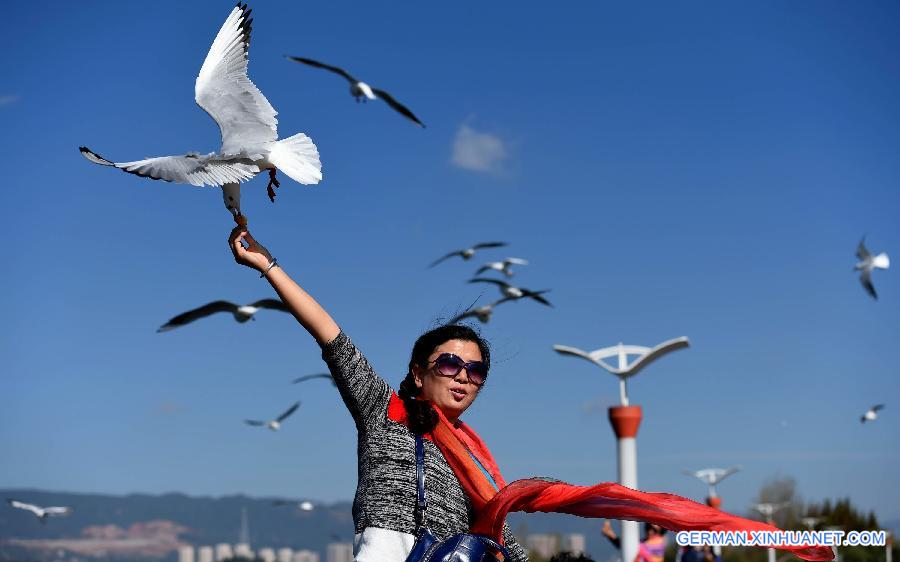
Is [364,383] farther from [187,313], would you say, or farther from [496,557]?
[187,313]

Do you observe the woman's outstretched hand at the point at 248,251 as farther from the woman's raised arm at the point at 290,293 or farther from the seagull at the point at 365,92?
the seagull at the point at 365,92

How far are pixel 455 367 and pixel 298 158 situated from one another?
0.90m

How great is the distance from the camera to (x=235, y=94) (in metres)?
4.43

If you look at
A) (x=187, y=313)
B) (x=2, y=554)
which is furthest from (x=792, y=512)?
(x=2, y=554)

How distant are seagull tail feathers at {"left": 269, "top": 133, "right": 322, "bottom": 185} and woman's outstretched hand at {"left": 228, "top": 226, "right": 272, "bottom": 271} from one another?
414 mm

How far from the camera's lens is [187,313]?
44.7 feet

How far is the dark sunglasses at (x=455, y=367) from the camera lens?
3576mm

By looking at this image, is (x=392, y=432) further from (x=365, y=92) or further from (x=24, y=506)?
(x=24, y=506)

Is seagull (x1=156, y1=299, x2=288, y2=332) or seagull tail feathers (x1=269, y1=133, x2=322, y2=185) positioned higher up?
seagull (x1=156, y1=299, x2=288, y2=332)

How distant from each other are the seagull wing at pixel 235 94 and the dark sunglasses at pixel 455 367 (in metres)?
0.92

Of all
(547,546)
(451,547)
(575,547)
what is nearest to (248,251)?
(451,547)

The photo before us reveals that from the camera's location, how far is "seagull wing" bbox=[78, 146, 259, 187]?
3413 millimetres

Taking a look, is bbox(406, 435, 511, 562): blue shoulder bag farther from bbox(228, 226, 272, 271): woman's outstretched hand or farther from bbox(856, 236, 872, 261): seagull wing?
bbox(856, 236, 872, 261): seagull wing

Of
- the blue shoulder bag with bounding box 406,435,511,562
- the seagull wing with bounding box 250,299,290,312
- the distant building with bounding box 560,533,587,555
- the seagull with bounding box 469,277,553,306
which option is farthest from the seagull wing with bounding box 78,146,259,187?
the seagull with bounding box 469,277,553,306
